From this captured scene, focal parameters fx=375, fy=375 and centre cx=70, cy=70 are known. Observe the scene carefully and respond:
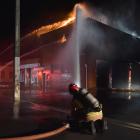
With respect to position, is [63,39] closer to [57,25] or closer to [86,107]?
[57,25]

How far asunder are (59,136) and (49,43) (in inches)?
1004

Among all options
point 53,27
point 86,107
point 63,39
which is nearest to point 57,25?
point 53,27

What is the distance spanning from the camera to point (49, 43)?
34656 millimetres

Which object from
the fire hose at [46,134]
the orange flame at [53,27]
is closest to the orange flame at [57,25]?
the orange flame at [53,27]

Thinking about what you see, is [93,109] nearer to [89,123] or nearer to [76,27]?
[89,123]

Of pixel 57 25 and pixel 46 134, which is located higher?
pixel 57 25

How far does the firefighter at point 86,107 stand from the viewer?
31.0 ft

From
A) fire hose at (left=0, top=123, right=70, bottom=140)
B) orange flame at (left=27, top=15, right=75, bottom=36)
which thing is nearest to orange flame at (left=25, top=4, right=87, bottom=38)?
orange flame at (left=27, top=15, right=75, bottom=36)

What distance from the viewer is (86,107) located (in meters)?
9.52

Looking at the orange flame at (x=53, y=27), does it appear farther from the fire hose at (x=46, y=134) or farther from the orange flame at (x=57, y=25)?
the fire hose at (x=46, y=134)

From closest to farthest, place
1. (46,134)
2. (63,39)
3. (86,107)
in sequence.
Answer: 1. (46,134)
2. (86,107)
3. (63,39)

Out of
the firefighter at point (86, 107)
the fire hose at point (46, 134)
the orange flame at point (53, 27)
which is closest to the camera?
the fire hose at point (46, 134)

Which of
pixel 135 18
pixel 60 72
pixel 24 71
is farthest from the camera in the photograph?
pixel 135 18

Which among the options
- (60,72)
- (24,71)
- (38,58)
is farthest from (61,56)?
(24,71)
